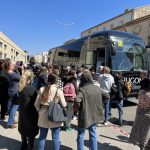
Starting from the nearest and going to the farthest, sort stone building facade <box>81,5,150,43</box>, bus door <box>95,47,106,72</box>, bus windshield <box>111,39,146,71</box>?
bus windshield <box>111,39,146,71</box>
bus door <box>95,47,106,72</box>
stone building facade <box>81,5,150,43</box>

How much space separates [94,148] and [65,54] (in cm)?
1491

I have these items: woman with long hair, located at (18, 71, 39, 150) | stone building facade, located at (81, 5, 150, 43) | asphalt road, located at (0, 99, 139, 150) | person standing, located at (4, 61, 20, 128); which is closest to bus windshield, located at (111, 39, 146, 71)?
asphalt road, located at (0, 99, 139, 150)

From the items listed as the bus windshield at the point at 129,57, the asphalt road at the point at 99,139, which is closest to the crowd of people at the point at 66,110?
the asphalt road at the point at 99,139

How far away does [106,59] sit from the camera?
516 inches

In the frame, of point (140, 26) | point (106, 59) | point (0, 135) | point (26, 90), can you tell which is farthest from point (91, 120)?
point (140, 26)

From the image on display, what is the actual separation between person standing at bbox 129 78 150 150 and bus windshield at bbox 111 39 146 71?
6.85 m

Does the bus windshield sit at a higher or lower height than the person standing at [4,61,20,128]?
higher

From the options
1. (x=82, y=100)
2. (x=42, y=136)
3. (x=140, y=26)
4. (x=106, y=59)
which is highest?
(x=140, y=26)

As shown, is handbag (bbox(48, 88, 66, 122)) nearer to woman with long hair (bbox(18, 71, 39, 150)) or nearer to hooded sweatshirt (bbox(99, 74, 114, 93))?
woman with long hair (bbox(18, 71, 39, 150))

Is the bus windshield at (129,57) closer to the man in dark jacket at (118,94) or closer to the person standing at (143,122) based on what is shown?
the man in dark jacket at (118,94)

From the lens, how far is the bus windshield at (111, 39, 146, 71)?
42.7 ft

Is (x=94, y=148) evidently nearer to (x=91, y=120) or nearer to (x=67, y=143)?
(x=91, y=120)

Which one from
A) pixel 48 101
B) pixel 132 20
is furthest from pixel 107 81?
pixel 132 20

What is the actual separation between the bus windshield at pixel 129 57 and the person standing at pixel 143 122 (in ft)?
22.5
